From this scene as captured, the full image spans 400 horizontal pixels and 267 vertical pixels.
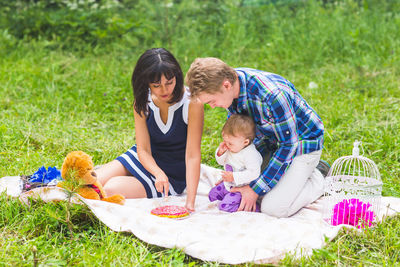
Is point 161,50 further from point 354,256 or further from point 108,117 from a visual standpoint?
point 108,117

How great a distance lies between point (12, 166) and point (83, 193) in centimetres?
104

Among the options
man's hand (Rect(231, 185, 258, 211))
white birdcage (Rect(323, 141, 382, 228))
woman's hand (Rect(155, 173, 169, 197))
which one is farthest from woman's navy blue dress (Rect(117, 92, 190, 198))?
white birdcage (Rect(323, 141, 382, 228))

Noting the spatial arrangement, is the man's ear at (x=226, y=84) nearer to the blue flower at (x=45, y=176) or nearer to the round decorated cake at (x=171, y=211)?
the round decorated cake at (x=171, y=211)

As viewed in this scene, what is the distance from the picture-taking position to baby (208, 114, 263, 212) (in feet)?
9.73

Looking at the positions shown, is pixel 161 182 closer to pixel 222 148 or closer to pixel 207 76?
pixel 222 148

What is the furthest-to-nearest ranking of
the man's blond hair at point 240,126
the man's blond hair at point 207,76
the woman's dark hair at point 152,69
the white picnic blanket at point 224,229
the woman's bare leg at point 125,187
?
the woman's bare leg at point 125,187
the man's blond hair at point 240,126
the woman's dark hair at point 152,69
the man's blond hair at point 207,76
the white picnic blanket at point 224,229

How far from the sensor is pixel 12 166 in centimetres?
360

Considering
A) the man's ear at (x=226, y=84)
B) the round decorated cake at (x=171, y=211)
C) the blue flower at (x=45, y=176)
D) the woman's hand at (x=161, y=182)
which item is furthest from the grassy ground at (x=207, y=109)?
the man's ear at (x=226, y=84)

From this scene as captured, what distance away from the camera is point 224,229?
2.79 m

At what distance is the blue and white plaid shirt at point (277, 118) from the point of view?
2861mm

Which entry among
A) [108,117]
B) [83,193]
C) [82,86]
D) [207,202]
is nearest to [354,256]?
[207,202]

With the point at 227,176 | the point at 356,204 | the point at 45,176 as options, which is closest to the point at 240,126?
the point at 227,176

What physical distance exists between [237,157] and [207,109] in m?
2.03

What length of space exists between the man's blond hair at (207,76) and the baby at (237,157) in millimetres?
317
